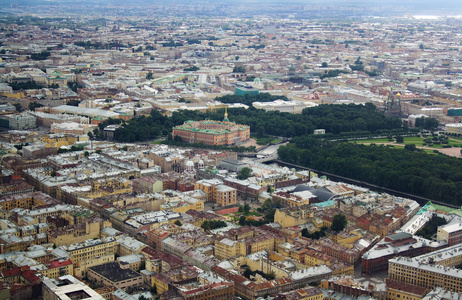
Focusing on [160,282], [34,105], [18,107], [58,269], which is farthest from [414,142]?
[58,269]

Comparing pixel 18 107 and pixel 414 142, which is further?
pixel 18 107

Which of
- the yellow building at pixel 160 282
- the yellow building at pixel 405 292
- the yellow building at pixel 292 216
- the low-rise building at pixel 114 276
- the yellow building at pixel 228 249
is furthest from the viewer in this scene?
the yellow building at pixel 292 216

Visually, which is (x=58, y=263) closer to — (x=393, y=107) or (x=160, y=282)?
(x=160, y=282)

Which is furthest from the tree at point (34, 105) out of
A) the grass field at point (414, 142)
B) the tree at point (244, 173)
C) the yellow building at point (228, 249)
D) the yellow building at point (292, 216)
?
the yellow building at point (228, 249)

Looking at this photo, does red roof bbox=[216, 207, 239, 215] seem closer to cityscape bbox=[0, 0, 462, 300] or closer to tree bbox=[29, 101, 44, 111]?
cityscape bbox=[0, 0, 462, 300]

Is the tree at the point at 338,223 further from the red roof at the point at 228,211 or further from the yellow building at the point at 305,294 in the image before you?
the yellow building at the point at 305,294

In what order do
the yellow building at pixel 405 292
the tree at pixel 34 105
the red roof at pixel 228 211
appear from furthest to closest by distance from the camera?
the tree at pixel 34 105, the red roof at pixel 228 211, the yellow building at pixel 405 292

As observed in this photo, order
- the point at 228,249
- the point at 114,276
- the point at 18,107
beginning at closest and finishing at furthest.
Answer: the point at 114,276 < the point at 228,249 < the point at 18,107

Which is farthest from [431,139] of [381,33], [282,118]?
[381,33]
